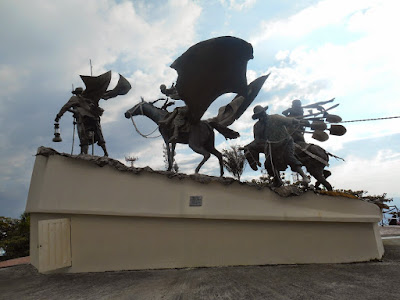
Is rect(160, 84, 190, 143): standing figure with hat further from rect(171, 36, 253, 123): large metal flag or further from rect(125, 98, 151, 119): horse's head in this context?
rect(125, 98, 151, 119): horse's head

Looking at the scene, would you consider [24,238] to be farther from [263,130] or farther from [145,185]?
[263,130]

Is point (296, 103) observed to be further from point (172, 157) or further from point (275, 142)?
point (172, 157)

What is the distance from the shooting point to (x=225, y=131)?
8188 millimetres

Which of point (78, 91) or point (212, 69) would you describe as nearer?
point (212, 69)

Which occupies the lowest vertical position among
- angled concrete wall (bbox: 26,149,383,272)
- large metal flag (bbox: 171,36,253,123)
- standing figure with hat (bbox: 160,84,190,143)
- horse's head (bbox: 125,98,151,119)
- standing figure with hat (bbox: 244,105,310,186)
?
angled concrete wall (bbox: 26,149,383,272)

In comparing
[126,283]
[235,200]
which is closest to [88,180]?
[126,283]

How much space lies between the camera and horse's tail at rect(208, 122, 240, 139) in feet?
26.5

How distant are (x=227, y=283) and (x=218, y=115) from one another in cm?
568

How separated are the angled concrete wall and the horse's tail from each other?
10.6ft

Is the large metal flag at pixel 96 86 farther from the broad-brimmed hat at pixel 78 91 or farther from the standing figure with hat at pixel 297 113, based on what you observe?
the standing figure with hat at pixel 297 113

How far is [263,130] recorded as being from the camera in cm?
661

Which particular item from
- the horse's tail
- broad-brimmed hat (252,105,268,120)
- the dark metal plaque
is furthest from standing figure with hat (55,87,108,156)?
broad-brimmed hat (252,105,268,120)

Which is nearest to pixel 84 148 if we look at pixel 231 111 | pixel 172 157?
pixel 172 157

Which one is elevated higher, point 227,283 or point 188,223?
point 188,223
